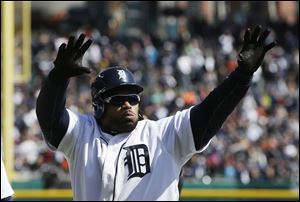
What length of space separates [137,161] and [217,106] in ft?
1.47

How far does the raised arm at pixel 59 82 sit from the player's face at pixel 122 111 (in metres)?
0.24

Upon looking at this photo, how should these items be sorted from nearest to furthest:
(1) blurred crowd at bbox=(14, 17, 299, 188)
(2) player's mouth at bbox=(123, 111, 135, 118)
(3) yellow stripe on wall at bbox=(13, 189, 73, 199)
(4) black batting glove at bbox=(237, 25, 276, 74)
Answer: (4) black batting glove at bbox=(237, 25, 276, 74)
(2) player's mouth at bbox=(123, 111, 135, 118)
(3) yellow stripe on wall at bbox=(13, 189, 73, 199)
(1) blurred crowd at bbox=(14, 17, 299, 188)

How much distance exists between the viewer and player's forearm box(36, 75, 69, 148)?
12.1 feet

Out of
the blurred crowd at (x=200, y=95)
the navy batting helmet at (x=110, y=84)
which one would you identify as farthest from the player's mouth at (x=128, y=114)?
the blurred crowd at (x=200, y=95)

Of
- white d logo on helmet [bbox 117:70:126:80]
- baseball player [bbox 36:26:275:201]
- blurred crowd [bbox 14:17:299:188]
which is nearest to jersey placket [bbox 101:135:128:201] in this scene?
baseball player [bbox 36:26:275:201]

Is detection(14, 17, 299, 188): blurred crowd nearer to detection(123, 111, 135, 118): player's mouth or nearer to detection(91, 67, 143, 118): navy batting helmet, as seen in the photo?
detection(91, 67, 143, 118): navy batting helmet

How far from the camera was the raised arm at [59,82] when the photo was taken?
3.66 meters

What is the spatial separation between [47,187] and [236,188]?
102 inches

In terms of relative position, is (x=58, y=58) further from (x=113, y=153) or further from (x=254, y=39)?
(x=254, y=39)

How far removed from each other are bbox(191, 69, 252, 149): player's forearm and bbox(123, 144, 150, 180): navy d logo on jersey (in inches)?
9.8

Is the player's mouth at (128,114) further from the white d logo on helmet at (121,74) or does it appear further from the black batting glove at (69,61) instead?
the black batting glove at (69,61)

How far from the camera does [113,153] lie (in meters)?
3.77

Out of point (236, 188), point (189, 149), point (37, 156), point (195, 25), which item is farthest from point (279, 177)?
point (189, 149)

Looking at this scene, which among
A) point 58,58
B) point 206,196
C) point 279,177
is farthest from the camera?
→ point 279,177
